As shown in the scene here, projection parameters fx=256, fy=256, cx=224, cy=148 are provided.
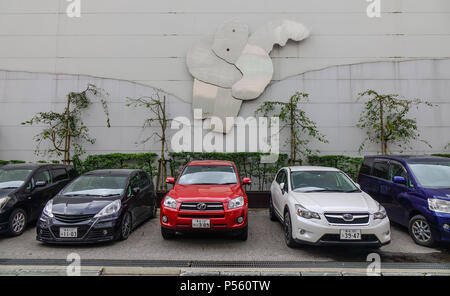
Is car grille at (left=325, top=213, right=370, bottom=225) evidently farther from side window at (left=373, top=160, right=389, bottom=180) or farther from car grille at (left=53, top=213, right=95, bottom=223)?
car grille at (left=53, top=213, right=95, bottom=223)

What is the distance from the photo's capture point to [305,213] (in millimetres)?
4645

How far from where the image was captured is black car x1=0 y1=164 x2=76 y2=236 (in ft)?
18.0

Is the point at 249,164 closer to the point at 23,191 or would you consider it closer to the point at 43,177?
the point at 43,177

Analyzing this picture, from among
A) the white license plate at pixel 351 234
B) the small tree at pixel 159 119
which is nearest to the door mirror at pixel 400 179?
the white license plate at pixel 351 234

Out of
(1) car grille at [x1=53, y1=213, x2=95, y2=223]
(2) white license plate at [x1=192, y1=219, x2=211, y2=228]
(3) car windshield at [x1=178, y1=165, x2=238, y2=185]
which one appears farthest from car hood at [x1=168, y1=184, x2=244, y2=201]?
(1) car grille at [x1=53, y1=213, x2=95, y2=223]

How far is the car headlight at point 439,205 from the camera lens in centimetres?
483

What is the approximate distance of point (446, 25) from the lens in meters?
10.7

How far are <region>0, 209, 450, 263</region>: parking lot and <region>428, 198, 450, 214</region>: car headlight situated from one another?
0.79 m

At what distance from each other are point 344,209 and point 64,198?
555 centimetres

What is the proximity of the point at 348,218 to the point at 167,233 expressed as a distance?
3.45 meters

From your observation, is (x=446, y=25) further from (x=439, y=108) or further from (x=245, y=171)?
(x=245, y=171)

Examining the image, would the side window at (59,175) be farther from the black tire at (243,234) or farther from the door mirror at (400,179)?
the door mirror at (400,179)
